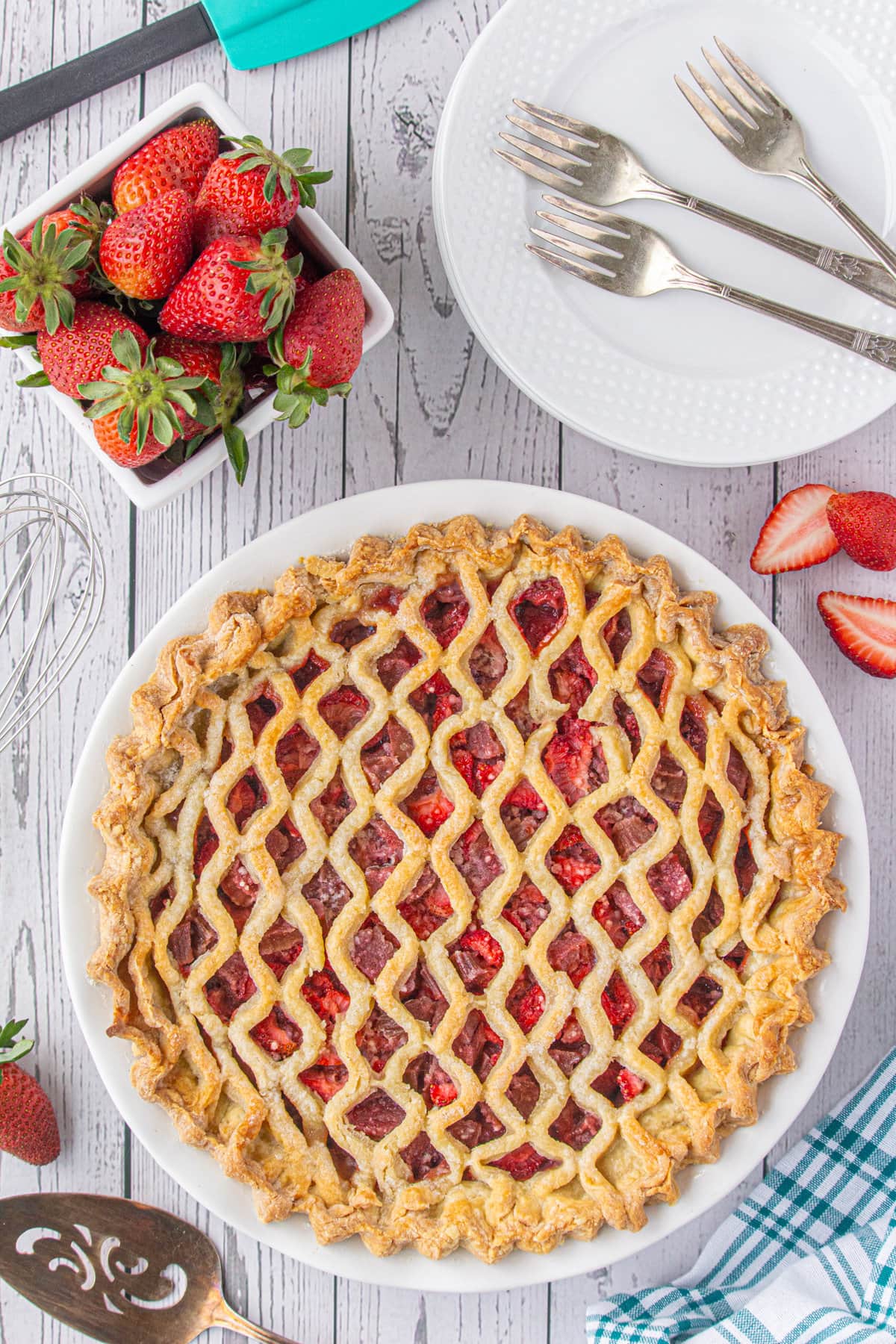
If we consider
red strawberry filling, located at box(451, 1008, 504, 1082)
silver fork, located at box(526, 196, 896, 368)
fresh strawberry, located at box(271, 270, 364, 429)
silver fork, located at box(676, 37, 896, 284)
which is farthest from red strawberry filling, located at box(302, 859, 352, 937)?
silver fork, located at box(676, 37, 896, 284)

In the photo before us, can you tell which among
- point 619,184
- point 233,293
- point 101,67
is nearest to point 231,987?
point 233,293

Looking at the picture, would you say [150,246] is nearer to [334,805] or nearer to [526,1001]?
[334,805]

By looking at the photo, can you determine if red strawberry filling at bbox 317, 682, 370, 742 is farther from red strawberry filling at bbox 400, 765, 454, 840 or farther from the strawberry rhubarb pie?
red strawberry filling at bbox 400, 765, 454, 840

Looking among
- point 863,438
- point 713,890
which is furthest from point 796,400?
point 713,890

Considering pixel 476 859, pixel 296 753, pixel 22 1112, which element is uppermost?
pixel 296 753

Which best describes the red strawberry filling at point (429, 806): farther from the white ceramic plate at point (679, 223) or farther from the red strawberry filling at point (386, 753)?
the white ceramic plate at point (679, 223)

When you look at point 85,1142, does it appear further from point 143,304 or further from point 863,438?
point 863,438
